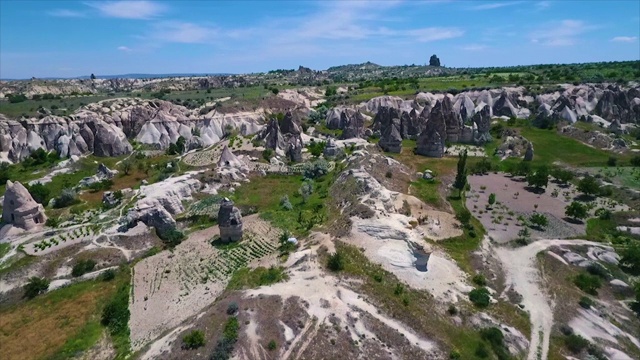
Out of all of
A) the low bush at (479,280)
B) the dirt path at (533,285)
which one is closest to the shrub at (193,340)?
the dirt path at (533,285)

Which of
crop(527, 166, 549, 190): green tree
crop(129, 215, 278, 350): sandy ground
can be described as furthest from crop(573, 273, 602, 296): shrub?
crop(129, 215, 278, 350): sandy ground

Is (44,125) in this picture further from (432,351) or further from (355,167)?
(432,351)

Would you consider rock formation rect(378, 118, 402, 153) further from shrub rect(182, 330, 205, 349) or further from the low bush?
shrub rect(182, 330, 205, 349)

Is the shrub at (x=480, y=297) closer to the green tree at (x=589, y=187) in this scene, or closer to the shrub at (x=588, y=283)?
the shrub at (x=588, y=283)

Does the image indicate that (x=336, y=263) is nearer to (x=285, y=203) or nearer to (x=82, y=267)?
(x=285, y=203)

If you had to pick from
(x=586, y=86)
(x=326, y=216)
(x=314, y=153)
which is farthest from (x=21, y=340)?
(x=586, y=86)
